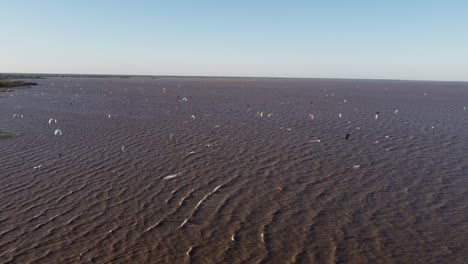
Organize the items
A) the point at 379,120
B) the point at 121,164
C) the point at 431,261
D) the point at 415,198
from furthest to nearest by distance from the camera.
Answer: the point at 379,120, the point at 121,164, the point at 415,198, the point at 431,261

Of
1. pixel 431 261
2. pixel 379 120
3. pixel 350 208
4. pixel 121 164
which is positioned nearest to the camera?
pixel 431 261

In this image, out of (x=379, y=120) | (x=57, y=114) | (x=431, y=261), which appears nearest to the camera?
(x=431, y=261)

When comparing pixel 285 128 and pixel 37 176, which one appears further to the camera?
pixel 285 128

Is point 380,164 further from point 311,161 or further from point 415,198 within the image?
point 415,198

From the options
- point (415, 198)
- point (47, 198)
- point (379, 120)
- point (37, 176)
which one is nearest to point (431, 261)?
point (415, 198)

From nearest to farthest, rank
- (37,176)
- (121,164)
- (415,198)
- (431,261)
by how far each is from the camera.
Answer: (431,261)
(415,198)
(37,176)
(121,164)

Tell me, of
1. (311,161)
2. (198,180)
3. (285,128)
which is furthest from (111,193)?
(285,128)

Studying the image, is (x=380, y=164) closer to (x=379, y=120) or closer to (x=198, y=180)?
(x=198, y=180)

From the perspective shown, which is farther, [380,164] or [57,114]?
[57,114]

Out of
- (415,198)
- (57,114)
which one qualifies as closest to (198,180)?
(415,198)
